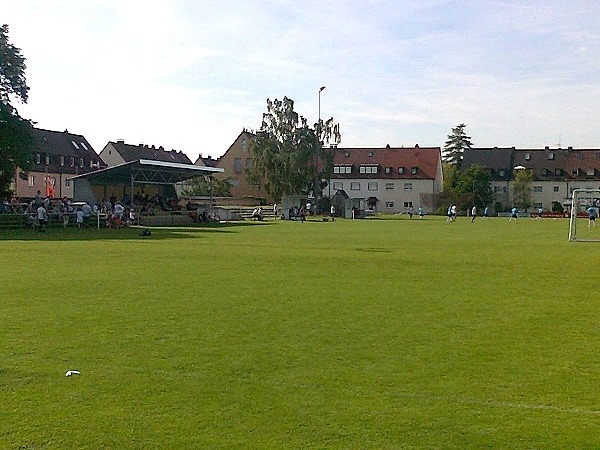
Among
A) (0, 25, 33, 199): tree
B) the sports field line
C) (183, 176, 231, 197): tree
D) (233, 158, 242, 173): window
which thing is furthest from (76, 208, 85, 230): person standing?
(233, 158, 242, 173): window

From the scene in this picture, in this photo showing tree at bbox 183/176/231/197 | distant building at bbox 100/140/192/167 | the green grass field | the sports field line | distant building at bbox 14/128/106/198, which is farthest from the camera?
distant building at bbox 100/140/192/167

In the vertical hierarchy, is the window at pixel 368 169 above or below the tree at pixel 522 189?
above

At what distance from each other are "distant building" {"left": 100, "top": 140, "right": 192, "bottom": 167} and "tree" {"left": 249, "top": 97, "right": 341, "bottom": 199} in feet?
72.8

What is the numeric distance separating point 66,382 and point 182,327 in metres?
3.10

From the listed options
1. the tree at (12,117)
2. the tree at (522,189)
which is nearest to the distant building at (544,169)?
the tree at (522,189)

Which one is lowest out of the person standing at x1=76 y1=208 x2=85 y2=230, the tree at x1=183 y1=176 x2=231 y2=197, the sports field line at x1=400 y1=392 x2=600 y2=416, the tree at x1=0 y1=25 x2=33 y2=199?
the sports field line at x1=400 y1=392 x2=600 y2=416

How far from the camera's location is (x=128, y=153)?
114188 millimetres

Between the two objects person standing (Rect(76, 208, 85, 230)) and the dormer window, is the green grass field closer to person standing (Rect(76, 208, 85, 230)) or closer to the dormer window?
person standing (Rect(76, 208, 85, 230))

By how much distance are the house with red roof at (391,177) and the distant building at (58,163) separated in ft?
110

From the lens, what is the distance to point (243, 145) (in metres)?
110

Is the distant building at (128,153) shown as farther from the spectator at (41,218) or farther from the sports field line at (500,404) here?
the sports field line at (500,404)

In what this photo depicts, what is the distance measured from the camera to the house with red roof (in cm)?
11525

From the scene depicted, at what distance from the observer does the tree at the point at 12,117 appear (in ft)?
148

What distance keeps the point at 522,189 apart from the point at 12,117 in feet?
256
